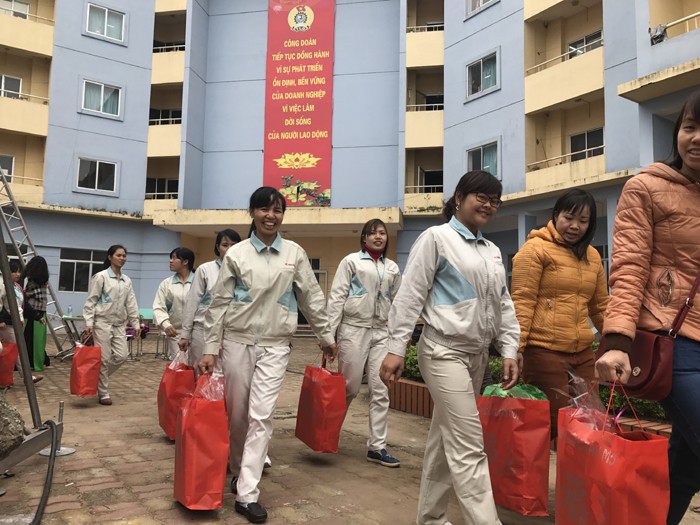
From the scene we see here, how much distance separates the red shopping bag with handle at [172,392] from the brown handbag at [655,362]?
365 cm

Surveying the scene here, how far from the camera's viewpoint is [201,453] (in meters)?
3.12

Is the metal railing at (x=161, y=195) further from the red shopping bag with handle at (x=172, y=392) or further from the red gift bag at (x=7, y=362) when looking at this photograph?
the red shopping bag with handle at (x=172, y=392)

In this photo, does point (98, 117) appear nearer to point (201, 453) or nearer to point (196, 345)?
point (196, 345)

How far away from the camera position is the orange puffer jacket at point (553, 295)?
332 cm

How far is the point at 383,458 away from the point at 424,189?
1479 cm

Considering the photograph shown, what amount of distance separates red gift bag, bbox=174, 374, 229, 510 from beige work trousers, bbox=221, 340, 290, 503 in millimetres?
238

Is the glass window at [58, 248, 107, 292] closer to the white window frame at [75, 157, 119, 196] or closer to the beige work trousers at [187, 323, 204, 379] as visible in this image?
the white window frame at [75, 157, 119, 196]

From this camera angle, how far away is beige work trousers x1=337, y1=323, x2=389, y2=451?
14.8 ft

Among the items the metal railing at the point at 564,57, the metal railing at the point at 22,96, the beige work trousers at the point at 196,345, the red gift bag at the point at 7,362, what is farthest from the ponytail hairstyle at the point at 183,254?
the metal railing at the point at 22,96

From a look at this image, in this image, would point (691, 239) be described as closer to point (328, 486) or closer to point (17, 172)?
point (328, 486)

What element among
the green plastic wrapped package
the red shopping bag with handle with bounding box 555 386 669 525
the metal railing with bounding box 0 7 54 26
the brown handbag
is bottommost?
the red shopping bag with handle with bounding box 555 386 669 525

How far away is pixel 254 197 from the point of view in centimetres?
376

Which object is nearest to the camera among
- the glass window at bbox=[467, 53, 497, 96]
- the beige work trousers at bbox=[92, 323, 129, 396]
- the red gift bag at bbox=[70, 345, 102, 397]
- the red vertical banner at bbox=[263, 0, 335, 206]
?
the red gift bag at bbox=[70, 345, 102, 397]

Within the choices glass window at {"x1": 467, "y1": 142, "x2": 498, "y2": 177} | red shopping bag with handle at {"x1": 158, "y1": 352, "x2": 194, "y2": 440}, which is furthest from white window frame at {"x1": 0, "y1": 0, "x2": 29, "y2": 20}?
red shopping bag with handle at {"x1": 158, "y1": 352, "x2": 194, "y2": 440}
